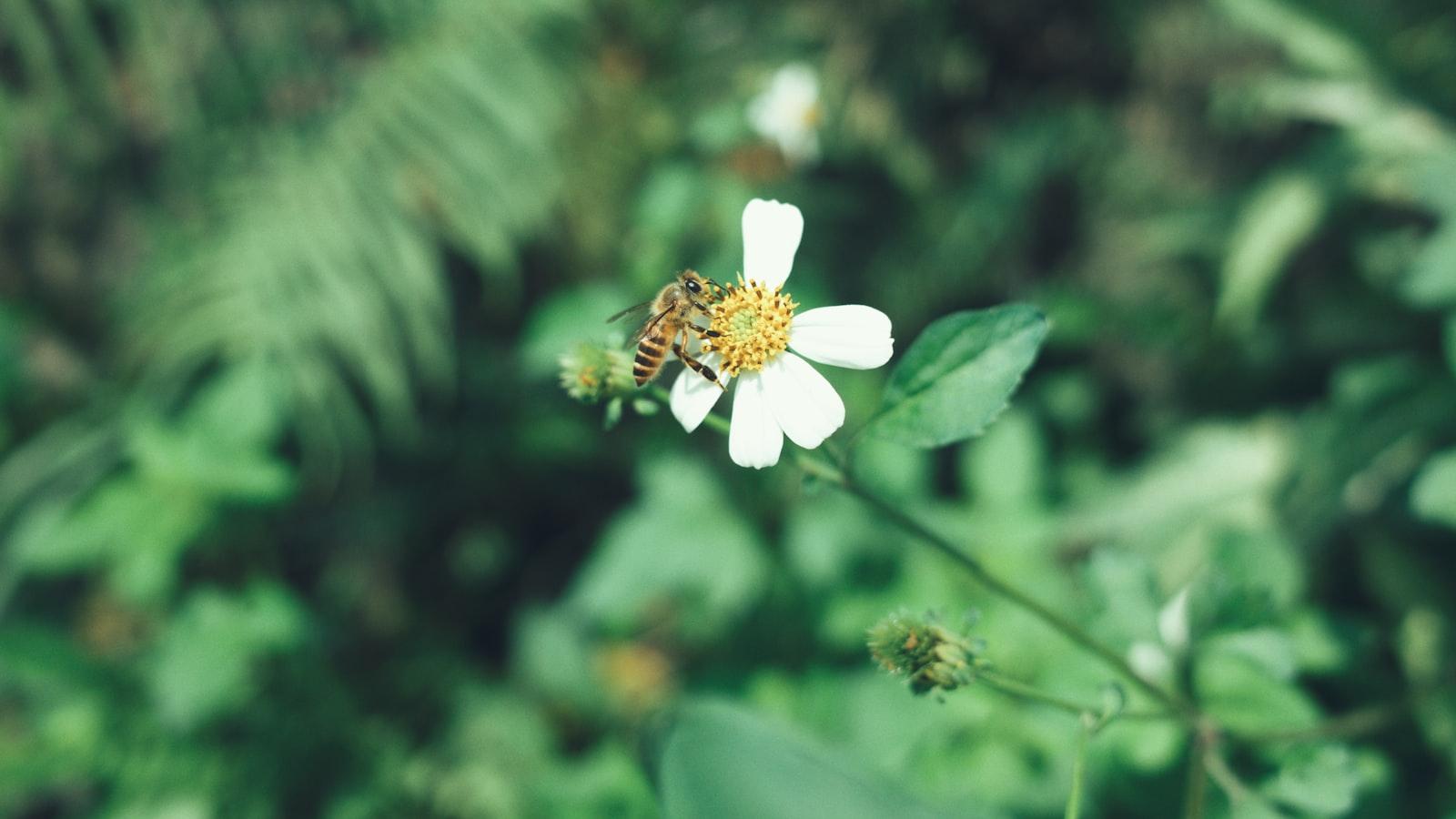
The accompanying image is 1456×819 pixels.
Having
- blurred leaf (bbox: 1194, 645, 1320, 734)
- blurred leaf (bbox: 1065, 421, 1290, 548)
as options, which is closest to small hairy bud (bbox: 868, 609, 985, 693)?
blurred leaf (bbox: 1194, 645, 1320, 734)

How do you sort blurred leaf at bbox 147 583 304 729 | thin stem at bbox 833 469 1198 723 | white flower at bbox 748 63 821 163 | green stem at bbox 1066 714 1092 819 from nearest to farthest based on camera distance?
1. green stem at bbox 1066 714 1092 819
2. thin stem at bbox 833 469 1198 723
3. blurred leaf at bbox 147 583 304 729
4. white flower at bbox 748 63 821 163

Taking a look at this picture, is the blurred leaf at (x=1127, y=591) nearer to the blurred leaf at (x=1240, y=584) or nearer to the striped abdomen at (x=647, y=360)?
the blurred leaf at (x=1240, y=584)

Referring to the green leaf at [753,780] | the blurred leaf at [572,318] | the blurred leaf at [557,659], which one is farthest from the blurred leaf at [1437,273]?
the blurred leaf at [557,659]

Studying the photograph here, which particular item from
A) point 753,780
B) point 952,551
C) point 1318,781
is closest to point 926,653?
point 952,551

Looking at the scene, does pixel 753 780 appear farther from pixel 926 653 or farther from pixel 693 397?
pixel 693 397

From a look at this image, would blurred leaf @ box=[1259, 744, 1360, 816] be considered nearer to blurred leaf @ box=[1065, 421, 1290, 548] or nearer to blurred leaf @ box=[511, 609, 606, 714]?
blurred leaf @ box=[1065, 421, 1290, 548]

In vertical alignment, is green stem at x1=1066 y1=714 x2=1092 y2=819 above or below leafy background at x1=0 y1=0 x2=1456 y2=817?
below

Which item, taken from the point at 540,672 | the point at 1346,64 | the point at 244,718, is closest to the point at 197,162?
the point at 244,718
